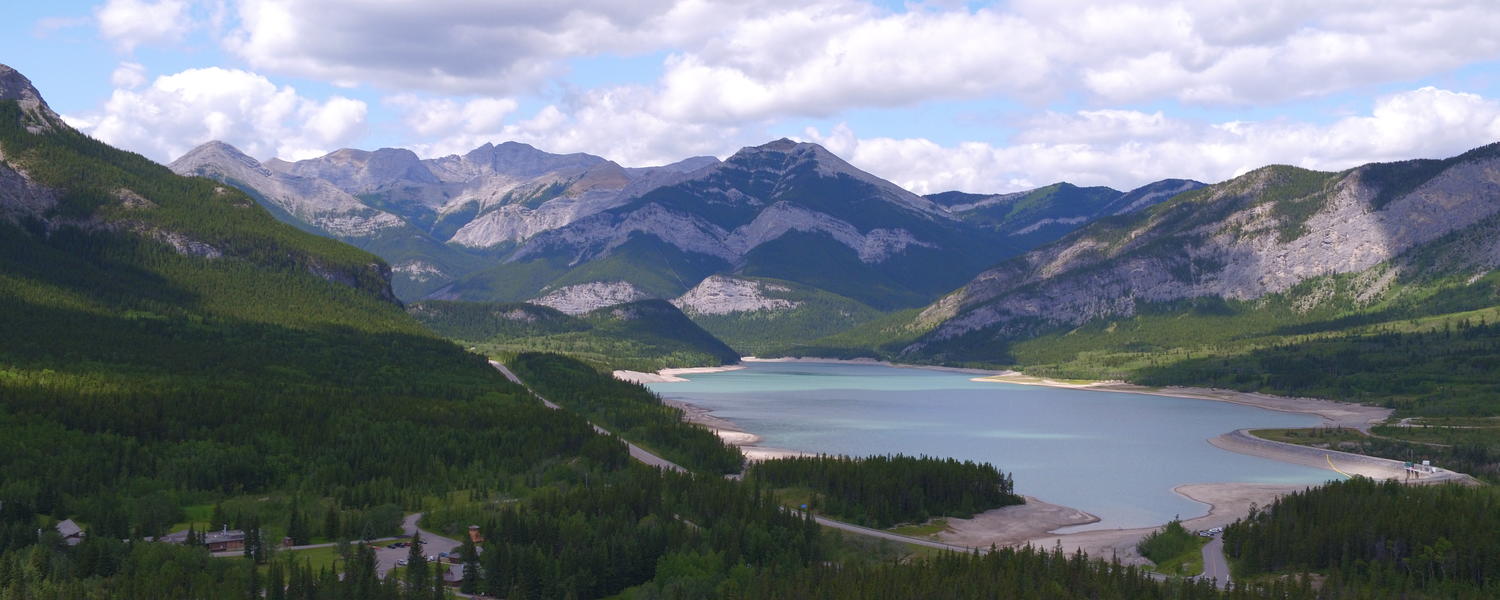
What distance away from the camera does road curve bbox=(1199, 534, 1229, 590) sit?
87.1 meters

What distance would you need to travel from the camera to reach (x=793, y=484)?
122m

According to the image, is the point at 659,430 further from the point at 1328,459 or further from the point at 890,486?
the point at 1328,459

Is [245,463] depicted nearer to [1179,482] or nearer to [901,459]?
[901,459]

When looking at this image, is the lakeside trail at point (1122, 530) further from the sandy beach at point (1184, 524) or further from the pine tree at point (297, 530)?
the pine tree at point (297, 530)

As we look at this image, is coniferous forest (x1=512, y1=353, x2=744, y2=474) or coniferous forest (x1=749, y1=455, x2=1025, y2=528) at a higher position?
coniferous forest (x1=512, y1=353, x2=744, y2=474)

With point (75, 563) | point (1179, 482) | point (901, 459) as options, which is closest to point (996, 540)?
point (901, 459)

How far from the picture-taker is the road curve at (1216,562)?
8712 cm

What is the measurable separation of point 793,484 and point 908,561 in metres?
30.8

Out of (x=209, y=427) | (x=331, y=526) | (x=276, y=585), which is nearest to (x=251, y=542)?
(x=331, y=526)

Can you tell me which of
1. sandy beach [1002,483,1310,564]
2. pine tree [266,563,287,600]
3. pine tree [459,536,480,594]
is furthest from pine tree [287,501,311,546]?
sandy beach [1002,483,1310,564]

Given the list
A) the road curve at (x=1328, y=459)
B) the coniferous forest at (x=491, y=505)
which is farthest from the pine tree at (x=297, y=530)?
the road curve at (x=1328, y=459)

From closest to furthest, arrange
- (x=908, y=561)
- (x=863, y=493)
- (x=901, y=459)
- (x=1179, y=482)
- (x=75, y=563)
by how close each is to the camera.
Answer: (x=75, y=563)
(x=908, y=561)
(x=863, y=493)
(x=901, y=459)
(x=1179, y=482)

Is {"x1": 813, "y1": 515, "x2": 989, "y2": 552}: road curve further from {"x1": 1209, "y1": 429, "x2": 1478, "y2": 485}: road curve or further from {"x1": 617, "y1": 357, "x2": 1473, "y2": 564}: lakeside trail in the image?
{"x1": 1209, "y1": 429, "x2": 1478, "y2": 485}: road curve

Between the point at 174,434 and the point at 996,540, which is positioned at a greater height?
the point at 174,434
